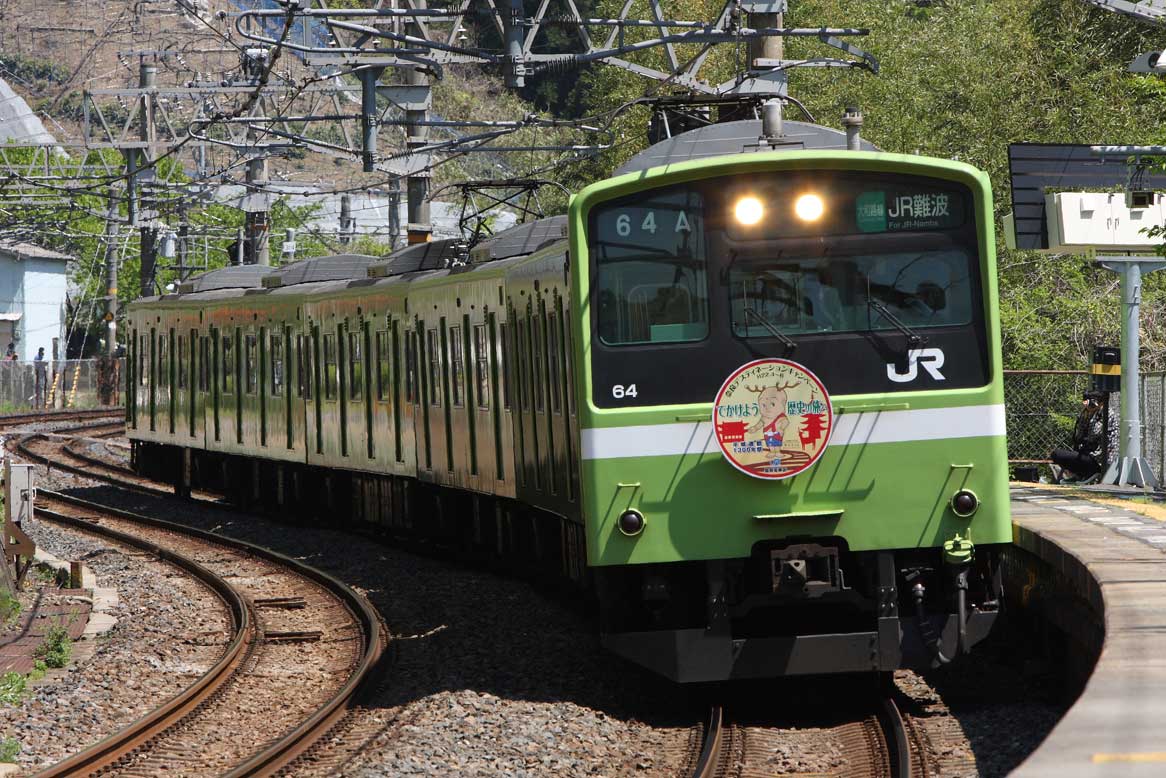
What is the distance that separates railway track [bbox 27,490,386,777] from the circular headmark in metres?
2.51

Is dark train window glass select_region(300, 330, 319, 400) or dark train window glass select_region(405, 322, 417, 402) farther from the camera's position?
dark train window glass select_region(300, 330, 319, 400)

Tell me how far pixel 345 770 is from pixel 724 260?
10.0ft

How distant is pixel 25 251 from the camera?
67.2 m

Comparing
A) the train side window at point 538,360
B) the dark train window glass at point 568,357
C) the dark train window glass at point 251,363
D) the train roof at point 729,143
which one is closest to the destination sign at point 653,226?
the train roof at point 729,143

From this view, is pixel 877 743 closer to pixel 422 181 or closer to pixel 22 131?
pixel 422 181

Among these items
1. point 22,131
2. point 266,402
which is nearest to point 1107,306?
point 266,402

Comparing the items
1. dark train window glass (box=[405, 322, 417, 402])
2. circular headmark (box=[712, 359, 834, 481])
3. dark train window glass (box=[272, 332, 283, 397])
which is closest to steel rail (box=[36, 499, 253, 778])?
dark train window glass (box=[405, 322, 417, 402])

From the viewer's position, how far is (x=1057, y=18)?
3097cm

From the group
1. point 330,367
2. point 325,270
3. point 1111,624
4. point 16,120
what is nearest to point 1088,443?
point 330,367

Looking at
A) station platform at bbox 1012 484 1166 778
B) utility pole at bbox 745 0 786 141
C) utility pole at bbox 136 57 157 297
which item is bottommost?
station platform at bbox 1012 484 1166 778

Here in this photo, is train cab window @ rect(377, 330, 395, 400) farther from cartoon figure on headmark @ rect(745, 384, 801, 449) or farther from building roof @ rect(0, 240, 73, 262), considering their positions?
building roof @ rect(0, 240, 73, 262)

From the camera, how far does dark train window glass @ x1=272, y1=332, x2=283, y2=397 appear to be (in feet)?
71.9

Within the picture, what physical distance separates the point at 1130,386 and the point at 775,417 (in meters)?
8.43

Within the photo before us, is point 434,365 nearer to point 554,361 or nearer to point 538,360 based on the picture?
point 538,360
